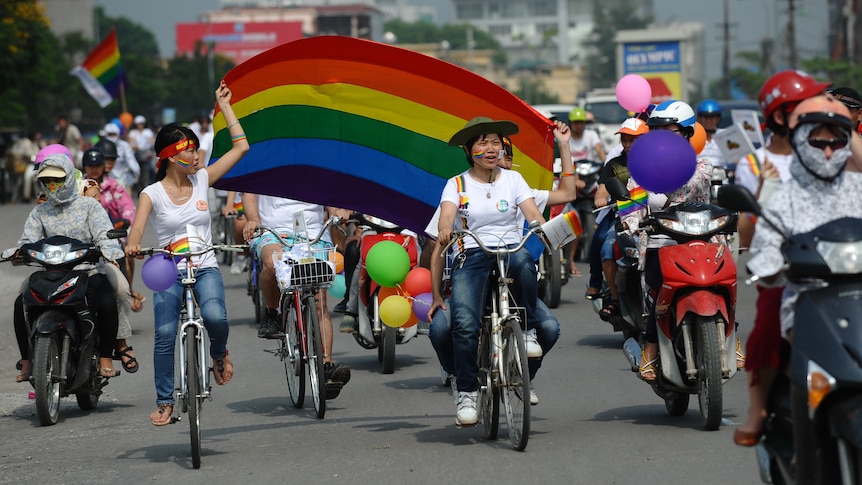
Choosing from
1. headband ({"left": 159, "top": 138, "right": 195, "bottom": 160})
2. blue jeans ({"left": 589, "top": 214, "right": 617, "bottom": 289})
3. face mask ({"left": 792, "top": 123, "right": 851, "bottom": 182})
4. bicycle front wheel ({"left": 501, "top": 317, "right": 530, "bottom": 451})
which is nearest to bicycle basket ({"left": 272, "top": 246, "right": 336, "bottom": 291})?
headband ({"left": 159, "top": 138, "right": 195, "bottom": 160})

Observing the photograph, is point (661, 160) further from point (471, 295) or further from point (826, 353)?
point (826, 353)

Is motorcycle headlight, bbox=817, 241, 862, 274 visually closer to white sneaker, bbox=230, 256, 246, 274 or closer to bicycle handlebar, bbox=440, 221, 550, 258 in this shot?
bicycle handlebar, bbox=440, 221, 550, 258

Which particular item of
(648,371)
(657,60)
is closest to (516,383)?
(648,371)

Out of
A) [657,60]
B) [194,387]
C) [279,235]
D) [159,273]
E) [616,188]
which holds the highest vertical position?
[657,60]

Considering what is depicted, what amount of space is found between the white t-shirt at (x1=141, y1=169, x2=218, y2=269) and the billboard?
4109 cm

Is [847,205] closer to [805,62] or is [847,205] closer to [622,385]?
[622,385]

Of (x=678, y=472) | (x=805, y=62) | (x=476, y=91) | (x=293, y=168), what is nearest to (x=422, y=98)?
(x=476, y=91)

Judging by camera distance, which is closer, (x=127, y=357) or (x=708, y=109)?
(x=127, y=357)

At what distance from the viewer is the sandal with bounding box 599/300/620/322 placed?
453 inches

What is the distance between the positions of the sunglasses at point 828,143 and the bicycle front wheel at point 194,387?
3858mm

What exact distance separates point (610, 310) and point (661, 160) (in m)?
4.23

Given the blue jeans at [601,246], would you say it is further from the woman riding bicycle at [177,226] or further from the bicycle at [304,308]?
the woman riding bicycle at [177,226]

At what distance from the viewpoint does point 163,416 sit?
27.9ft

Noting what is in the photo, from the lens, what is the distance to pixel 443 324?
8469 mm
